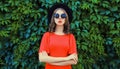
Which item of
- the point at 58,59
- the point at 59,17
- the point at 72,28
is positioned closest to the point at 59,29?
the point at 59,17

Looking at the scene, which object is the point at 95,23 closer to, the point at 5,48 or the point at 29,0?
the point at 29,0

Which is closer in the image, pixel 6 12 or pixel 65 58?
pixel 65 58

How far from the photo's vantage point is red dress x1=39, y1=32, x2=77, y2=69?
4.27 metres

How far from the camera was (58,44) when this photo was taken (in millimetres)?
4262

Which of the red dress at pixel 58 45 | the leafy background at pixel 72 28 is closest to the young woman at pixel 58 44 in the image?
the red dress at pixel 58 45

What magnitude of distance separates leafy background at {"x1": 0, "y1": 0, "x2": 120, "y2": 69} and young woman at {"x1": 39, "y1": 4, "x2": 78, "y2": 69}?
1493mm

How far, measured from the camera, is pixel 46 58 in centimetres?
427

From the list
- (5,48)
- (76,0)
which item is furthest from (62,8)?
(5,48)

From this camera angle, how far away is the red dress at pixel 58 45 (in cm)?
427

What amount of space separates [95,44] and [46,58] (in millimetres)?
1879

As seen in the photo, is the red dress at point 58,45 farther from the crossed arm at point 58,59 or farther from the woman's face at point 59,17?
the woman's face at point 59,17

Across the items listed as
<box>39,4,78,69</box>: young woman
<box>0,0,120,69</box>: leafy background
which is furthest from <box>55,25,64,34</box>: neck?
<box>0,0,120,69</box>: leafy background

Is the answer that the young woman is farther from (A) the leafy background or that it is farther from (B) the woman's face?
(A) the leafy background

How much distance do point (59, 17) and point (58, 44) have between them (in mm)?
320
